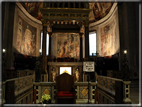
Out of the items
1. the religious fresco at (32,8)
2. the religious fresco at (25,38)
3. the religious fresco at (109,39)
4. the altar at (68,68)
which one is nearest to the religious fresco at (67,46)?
the religious fresco at (25,38)

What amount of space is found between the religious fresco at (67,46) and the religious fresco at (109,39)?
16.0 ft

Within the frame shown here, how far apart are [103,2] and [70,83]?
16826 mm

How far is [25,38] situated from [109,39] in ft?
40.2

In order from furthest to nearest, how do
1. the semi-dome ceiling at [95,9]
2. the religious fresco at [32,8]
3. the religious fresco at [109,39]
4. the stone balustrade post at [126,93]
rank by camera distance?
the semi-dome ceiling at [95,9] < the religious fresco at [32,8] < the religious fresco at [109,39] < the stone balustrade post at [126,93]

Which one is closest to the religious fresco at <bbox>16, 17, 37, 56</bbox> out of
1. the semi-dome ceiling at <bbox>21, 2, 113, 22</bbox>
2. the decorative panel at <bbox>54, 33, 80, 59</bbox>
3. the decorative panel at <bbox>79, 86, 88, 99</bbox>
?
the semi-dome ceiling at <bbox>21, 2, 113, 22</bbox>

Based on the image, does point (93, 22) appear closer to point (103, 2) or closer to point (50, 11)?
point (103, 2)

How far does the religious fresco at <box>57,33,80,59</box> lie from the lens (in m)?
23.4

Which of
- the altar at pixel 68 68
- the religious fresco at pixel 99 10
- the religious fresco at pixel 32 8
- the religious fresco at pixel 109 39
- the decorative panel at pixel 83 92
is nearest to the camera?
the decorative panel at pixel 83 92

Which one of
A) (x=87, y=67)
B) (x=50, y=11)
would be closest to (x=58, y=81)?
(x=87, y=67)

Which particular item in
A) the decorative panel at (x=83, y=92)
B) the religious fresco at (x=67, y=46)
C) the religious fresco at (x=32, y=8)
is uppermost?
the religious fresco at (x=32, y=8)

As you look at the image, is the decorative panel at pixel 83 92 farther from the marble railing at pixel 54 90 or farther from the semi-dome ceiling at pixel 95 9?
the semi-dome ceiling at pixel 95 9

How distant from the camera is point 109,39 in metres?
19.3

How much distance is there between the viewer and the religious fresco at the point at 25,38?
16812 millimetres

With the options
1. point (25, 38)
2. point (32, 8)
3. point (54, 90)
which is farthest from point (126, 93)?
point (32, 8)
